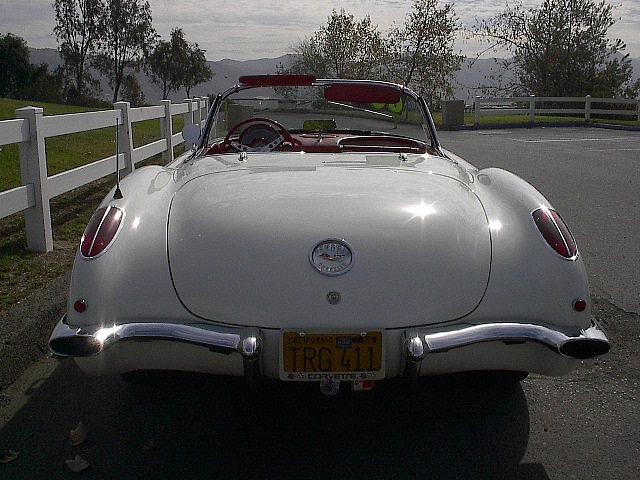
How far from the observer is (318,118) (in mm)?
4902

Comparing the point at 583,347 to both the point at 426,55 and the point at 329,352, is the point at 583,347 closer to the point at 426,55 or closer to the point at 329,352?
the point at 329,352

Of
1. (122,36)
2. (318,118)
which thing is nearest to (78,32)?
(122,36)

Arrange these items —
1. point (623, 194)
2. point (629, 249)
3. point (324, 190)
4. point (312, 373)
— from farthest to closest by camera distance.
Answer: point (623, 194)
point (629, 249)
point (324, 190)
point (312, 373)

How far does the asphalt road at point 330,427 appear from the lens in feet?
8.60

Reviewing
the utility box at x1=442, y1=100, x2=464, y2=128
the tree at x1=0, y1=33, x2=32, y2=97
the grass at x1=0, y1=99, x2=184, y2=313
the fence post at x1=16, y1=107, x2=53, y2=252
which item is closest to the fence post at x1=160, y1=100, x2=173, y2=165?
the grass at x1=0, y1=99, x2=184, y2=313

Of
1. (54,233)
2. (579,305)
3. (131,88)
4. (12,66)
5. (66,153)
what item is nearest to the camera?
(579,305)

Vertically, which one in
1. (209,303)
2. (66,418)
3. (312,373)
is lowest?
(66,418)

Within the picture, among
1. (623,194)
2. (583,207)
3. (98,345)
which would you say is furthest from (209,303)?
(623,194)

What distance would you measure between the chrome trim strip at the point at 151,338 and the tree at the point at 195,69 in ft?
157

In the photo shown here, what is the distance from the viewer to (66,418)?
9.91 ft

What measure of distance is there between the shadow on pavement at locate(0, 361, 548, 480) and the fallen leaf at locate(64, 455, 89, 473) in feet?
0.08

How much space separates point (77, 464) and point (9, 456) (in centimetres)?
28

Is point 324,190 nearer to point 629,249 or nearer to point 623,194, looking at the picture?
point 629,249

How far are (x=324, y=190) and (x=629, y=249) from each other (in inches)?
159
